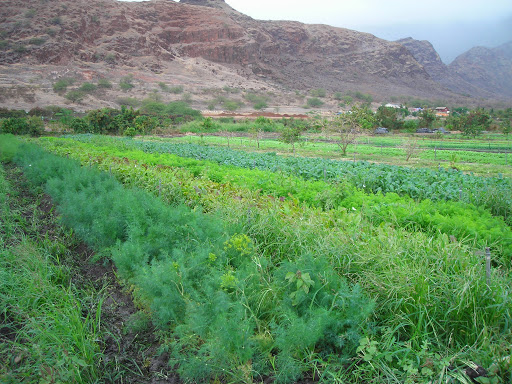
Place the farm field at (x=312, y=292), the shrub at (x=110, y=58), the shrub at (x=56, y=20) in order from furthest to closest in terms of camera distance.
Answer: the shrub at (x=56, y=20) < the shrub at (x=110, y=58) < the farm field at (x=312, y=292)

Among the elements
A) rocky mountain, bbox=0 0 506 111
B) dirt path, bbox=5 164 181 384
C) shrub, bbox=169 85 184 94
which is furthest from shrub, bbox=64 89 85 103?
dirt path, bbox=5 164 181 384

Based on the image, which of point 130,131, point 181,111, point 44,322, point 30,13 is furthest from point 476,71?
point 44,322

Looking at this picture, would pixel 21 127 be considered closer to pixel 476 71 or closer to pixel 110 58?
pixel 110 58

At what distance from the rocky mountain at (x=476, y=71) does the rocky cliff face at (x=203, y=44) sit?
21673mm

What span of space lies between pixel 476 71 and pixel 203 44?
11012cm

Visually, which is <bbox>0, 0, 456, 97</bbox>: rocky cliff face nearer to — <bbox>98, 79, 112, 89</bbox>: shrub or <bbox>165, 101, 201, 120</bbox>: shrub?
<bbox>98, 79, 112, 89</bbox>: shrub

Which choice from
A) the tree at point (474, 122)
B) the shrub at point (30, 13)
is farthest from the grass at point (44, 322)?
the shrub at point (30, 13)

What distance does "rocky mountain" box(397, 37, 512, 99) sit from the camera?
130m

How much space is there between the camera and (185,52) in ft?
334

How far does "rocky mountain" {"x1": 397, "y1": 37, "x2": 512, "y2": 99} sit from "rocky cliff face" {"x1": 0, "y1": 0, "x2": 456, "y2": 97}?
2167 centimetres

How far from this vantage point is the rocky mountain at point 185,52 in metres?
76.2

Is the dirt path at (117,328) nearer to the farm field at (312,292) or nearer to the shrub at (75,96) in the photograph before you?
the farm field at (312,292)

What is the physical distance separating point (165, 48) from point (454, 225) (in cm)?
10631

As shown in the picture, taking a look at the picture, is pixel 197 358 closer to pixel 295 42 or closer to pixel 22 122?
pixel 22 122
